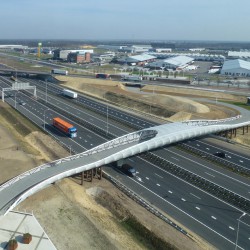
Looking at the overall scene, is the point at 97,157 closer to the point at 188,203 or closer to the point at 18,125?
the point at 188,203

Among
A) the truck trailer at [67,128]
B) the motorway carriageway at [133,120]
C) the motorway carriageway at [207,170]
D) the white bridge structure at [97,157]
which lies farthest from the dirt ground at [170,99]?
the truck trailer at [67,128]

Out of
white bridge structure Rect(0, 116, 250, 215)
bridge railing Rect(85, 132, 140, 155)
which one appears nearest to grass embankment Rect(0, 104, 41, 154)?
bridge railing Rect(85, 132, 140, 155)

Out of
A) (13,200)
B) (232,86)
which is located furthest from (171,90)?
(13,200)

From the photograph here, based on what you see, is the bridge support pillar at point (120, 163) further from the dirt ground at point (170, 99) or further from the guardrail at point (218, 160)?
the dirt ground at point (170, 99)

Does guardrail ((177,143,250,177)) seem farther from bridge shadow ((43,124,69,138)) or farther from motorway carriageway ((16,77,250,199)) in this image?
bridge shadow ((43,124,69,138))

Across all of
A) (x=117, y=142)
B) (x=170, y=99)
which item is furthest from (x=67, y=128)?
(x=170, y=99)

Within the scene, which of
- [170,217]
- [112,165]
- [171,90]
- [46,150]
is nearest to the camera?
[170,217]

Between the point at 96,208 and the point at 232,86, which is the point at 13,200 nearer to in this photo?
the point at 96,208
